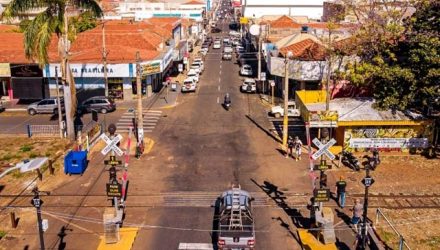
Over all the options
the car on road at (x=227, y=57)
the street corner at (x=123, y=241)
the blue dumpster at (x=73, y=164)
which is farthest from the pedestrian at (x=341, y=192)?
the car on road at (x=227, y=57)

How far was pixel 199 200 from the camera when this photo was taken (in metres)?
27.8

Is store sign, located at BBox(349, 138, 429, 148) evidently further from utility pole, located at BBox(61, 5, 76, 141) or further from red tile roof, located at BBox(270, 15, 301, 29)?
red tile roof, located at BBox(270, 15, 301, 29)

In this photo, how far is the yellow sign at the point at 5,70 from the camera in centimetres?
5094

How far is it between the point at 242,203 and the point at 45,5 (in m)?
21.9

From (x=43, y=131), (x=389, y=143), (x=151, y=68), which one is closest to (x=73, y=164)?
(x=43, y=131)

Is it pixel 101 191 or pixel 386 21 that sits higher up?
pixel 386 21

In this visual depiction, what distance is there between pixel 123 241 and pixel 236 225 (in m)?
5.36

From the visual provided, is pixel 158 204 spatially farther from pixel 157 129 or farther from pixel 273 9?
pixel 273 9

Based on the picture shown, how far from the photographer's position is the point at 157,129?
4216 cm

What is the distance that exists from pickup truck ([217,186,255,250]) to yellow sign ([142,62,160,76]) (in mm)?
29766

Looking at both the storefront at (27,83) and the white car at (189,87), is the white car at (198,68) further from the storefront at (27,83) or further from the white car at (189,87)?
the storefront at (27,83)

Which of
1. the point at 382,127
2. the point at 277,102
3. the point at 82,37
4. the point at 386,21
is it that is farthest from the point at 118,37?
the point at 382,127

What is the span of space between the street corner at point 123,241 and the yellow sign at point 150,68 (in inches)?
1136

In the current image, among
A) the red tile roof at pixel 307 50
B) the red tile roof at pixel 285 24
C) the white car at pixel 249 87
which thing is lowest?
the white car at pixel 249 87
